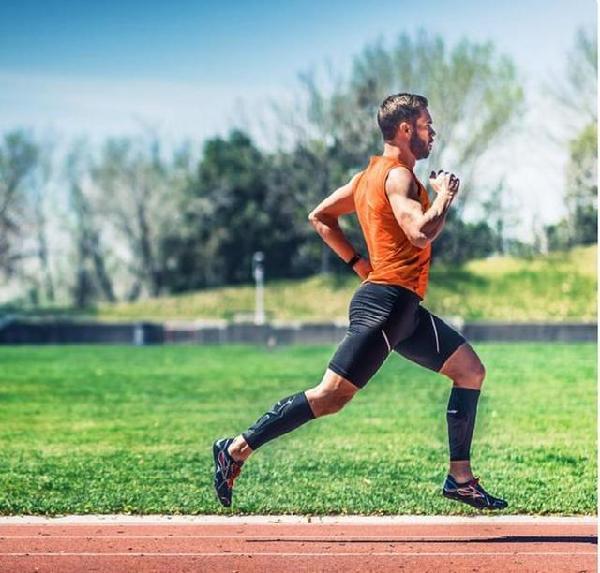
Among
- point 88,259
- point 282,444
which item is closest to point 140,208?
point 88,259

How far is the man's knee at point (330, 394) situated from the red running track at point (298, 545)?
69cm

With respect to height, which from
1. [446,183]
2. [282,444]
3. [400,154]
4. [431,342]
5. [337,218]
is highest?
[400,154]

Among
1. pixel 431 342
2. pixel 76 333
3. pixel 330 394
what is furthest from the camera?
A: pixel 76 333

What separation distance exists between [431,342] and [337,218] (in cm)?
91

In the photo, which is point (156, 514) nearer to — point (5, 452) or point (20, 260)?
point (5, 452)

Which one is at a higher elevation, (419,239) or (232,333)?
(419,239)

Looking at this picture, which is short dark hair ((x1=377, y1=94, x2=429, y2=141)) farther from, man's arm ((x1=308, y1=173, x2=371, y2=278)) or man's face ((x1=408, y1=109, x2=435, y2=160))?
man's arm ((x1=308, y1=173, x2=371, y2=278))

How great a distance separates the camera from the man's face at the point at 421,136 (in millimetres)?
6031

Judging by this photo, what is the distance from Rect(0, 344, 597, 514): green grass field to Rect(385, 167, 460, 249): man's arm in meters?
2.11

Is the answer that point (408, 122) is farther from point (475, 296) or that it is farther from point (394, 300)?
point (475, 296)

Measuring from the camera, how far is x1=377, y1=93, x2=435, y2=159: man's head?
237 inches

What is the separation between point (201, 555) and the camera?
5809mm

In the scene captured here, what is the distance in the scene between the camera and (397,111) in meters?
6.04

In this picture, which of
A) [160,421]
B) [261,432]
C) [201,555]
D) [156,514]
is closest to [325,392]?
[261,432]
